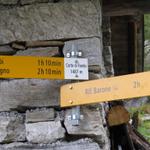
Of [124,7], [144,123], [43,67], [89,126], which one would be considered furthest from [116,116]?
[144,123]

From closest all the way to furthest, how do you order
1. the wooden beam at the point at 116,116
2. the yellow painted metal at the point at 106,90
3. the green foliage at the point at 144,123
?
1. the yellow painted metal at the point at 106,90
2. the wooden beam at the point at 116,116
3. the green foliage at the point at 144,123

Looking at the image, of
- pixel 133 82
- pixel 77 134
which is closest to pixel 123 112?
pixel 77 134

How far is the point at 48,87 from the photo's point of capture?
274 centimetres

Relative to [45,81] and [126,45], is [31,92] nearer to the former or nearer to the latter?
[45,81]

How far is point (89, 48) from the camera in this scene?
8.98ft

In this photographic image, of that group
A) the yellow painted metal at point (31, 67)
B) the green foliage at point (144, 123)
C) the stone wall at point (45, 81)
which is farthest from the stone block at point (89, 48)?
the green foliage at point (144, 123)

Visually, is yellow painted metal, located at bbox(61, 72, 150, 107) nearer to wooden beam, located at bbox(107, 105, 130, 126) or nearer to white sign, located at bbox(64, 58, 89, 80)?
white sign, located at bbox(64, 58, 89, 80)

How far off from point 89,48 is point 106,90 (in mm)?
346

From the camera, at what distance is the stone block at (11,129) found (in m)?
2.73

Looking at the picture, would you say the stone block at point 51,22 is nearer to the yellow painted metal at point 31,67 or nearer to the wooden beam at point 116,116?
the yellow painted metal at point 31,67

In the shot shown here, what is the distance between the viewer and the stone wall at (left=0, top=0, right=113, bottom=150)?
2703 mm

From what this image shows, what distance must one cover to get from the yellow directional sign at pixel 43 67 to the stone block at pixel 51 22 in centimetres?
15

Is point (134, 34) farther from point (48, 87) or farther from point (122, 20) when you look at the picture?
point (48, 87)

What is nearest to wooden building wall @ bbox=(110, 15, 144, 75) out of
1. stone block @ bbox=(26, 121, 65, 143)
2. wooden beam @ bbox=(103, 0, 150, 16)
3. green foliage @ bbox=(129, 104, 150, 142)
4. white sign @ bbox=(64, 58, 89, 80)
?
wooden beam @ bbox=(103, 0, 150, 16)
